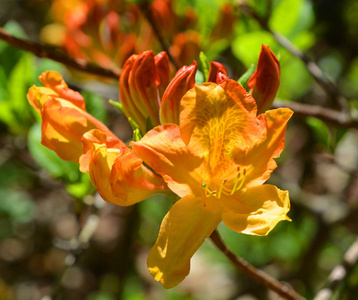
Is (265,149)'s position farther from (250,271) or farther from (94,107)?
(94,107)

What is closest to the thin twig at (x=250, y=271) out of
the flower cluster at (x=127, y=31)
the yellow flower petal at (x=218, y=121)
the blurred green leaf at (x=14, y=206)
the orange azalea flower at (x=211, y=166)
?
the orange azalea flower at (x=211, y=166)

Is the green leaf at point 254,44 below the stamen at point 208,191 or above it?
above

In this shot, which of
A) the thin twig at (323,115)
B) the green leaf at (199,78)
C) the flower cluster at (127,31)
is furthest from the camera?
the flower cluster at (127,31)

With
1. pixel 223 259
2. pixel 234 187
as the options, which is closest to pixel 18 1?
pixel 223 259

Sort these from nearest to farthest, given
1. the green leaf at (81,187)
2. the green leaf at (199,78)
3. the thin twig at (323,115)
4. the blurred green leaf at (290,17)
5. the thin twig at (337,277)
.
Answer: the green leaf at (199,78)
the thin twig at (337,277)
the green leaf at (81,187)
the thin twig at (323,115)
the blurred green leaf at (290,17)

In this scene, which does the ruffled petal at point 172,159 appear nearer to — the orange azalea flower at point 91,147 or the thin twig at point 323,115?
the orange azalea flower at point 91,147

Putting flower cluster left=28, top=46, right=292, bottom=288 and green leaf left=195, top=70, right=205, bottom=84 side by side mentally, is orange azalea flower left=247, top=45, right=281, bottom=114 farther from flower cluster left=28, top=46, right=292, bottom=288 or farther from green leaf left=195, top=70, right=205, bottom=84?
green leaf left=195, top=70, right=205, bottom=84

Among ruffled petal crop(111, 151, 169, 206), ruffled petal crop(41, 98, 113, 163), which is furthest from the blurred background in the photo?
ruffled petal crop(111, 151, 169, 206)
